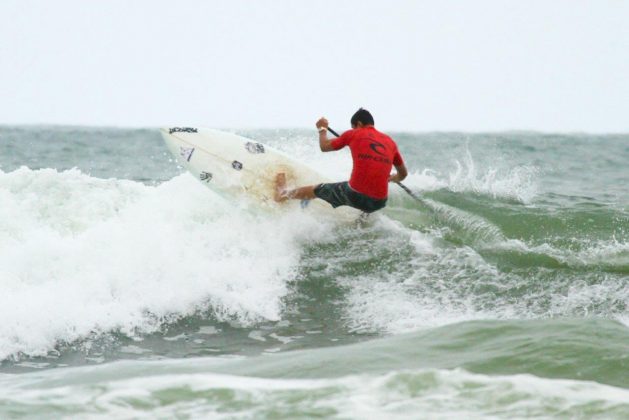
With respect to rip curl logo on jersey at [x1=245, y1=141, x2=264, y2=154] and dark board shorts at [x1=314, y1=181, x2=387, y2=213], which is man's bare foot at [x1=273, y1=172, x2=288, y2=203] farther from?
dark board shorts at [x1=314, y1=181, x2=387, y2=213]

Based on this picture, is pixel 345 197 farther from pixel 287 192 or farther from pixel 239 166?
pixel 239 166

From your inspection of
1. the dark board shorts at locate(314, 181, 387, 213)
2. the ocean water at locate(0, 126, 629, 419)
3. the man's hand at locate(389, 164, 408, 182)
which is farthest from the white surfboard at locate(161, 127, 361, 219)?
the man's hand at locate(389, 164, 408, 182)

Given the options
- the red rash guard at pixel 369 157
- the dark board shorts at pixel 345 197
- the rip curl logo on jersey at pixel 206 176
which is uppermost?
the red rash guard at pixel 369 157

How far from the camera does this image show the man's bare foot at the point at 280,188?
9000 mm

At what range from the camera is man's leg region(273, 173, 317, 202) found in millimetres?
8828

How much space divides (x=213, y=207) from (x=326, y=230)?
4.24 feet

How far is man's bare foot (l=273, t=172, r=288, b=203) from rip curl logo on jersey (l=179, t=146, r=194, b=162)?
3.21 ft

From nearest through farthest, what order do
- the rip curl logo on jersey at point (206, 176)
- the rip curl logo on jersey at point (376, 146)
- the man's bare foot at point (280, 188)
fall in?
the rip curl logo on jersey at point (376, 146)
the man's bare foot at point (280, 188)
the rip curl logo on jersey at point (206, 176)

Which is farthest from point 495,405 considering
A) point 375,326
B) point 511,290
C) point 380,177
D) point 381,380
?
point 380,177

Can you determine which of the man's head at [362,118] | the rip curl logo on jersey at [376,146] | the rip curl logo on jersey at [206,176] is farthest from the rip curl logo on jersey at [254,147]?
the rip curl logo on jersey at [376,146]

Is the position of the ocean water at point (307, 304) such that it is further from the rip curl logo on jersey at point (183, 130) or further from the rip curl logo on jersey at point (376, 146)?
the rip curl logo on jersey at point (376, 146)

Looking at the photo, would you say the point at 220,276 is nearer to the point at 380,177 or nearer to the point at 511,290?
the point at 380,177

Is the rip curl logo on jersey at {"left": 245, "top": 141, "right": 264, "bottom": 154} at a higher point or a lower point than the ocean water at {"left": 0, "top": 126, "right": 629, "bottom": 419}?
higher

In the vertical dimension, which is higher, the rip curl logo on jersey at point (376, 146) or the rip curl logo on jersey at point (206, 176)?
the rip curl logo on jersey at point (376, 146)
